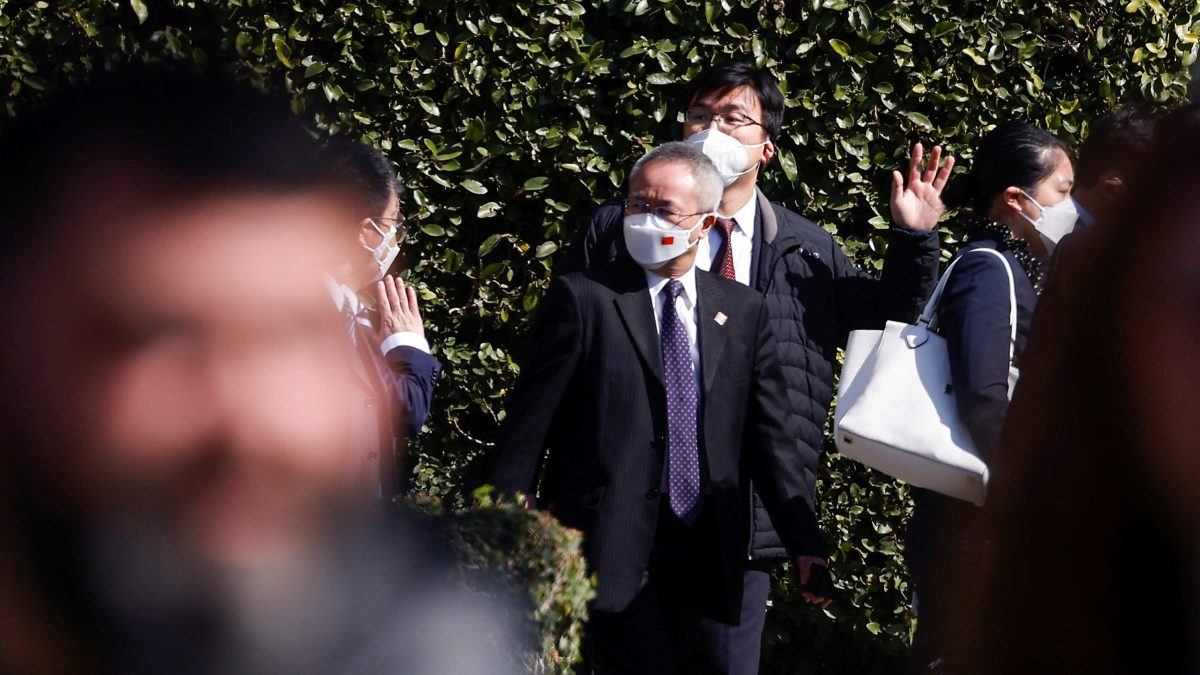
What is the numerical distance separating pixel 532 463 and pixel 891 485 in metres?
1.87

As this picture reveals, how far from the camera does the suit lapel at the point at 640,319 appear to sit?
3.71 metres

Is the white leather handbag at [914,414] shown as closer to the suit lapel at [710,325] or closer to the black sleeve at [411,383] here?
the suit lapel at [710,325]

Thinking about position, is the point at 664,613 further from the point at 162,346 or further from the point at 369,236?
the point at 162,346

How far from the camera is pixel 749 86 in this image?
4512mm

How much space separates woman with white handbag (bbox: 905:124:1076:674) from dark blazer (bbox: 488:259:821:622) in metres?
0.36

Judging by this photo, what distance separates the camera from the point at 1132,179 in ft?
4.75

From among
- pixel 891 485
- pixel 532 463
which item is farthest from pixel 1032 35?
pixel 532 463

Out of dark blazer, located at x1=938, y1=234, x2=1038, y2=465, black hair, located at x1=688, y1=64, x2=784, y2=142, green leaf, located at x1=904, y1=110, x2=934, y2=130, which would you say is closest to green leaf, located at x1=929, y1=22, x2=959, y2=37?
green leaf, located at x1=904, y1=110, x2=934, y2=130

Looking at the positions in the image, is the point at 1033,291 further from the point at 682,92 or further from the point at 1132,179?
the point at 1132,179

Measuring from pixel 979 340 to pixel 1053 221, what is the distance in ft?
2.05

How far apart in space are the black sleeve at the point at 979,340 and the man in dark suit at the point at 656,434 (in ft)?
1.90

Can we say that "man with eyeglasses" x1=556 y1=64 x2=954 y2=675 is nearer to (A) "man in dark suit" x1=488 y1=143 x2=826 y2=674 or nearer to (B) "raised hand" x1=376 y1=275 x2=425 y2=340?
(A) "man in dark suit" x1=488 y1=143 x2=826 y2=674

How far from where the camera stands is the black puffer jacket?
4125 mm

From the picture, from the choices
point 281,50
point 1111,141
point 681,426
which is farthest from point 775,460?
point 281,50
